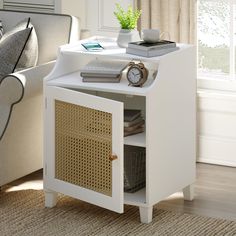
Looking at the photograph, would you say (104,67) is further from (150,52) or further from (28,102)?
(28,102)

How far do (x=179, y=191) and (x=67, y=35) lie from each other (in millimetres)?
Result: 1041

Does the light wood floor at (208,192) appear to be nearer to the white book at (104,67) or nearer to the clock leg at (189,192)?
the clock leg at (189,192)

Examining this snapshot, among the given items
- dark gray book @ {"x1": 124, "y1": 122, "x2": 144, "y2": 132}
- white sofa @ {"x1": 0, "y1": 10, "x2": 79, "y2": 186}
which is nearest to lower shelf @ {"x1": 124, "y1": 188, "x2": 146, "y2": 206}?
dark gray book @ {"x1": 124, "y1": 122, "x2": 144, "y2": 132}

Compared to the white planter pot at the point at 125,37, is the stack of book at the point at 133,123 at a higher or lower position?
lower

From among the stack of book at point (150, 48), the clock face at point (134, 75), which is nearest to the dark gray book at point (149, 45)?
the stack of book at point (150, 48)

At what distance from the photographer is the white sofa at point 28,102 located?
3.99 m

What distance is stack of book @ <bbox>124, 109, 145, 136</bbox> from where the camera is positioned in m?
3.84

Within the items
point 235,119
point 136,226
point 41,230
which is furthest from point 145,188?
point 235,119

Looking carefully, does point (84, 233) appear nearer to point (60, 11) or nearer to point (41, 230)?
point (41, 230)

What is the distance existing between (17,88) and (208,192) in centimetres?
112

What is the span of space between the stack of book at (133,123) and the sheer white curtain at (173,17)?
33.1 inches

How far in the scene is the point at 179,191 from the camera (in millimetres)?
4188

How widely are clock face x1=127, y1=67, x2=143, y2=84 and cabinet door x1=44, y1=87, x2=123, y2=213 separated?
20cm

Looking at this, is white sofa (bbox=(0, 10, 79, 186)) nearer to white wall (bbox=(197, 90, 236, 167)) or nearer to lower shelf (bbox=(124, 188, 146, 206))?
lower shelf (bbox=(124, 188, 146, 206))
